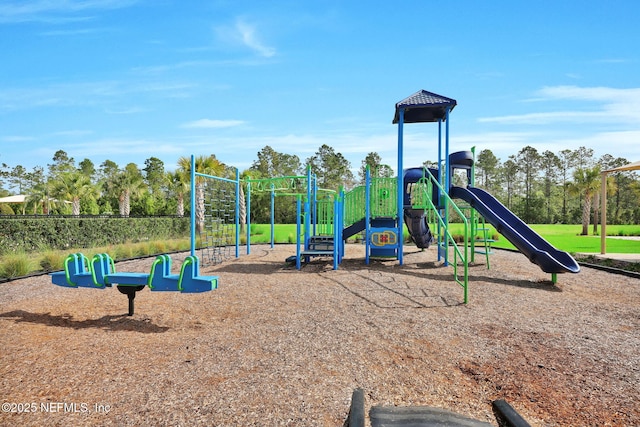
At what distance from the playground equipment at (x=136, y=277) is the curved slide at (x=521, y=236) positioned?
21.4ft

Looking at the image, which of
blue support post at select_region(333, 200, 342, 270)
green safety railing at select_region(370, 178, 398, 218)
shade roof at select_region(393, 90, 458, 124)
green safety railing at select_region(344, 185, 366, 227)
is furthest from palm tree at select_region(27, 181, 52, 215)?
shade roof at select_region(393, 90, 458, 124)

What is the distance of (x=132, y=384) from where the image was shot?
3434mm

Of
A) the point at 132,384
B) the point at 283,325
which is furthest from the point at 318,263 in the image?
the point at 132,384

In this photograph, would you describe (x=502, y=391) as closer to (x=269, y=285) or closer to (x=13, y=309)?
(x=269, y=285)

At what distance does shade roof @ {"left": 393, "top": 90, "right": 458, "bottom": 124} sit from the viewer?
34.3 feet

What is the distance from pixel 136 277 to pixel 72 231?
39.5 feet

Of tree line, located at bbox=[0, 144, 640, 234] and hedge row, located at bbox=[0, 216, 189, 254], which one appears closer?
hedge row, located at bbox=[0, 216, 189, 254]

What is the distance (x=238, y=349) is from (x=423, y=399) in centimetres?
205

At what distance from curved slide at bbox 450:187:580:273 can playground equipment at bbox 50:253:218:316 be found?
651cm

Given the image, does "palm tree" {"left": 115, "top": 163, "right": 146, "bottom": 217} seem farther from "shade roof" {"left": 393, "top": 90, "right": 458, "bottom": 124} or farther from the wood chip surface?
"shade roof" {"left": 393, "top": 90, "right": 458, "bottom": 124}

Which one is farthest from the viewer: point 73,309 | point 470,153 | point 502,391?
point 470,153

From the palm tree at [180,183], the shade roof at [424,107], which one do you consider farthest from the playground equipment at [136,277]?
the palm tree at [180,183]

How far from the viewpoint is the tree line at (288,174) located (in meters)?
31.5

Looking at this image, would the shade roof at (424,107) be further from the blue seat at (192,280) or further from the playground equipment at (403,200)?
the blue seat at (192,280)
